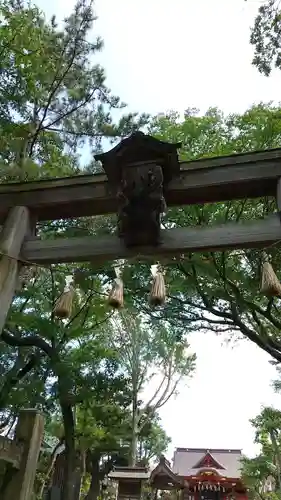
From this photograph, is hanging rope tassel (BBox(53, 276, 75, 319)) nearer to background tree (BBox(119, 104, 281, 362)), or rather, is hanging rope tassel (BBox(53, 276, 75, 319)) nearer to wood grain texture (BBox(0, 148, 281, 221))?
wood grain texture (BBox(0, 148, 281, 221))

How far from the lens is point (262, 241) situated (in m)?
3.61

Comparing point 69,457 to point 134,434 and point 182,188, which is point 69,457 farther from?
point 182,188

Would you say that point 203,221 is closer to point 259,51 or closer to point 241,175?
point 259,51

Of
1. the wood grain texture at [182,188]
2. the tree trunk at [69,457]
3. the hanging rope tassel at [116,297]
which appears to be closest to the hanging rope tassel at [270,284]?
the wood grain texture at [182,188]

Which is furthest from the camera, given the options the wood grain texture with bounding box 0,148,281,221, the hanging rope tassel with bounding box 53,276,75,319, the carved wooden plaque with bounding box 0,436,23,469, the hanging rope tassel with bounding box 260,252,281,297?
the carved wooden plaque with bounding box 0,436,23,469

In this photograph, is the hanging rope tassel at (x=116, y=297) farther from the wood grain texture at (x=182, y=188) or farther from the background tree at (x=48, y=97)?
the background tree at (x=48, y=97)

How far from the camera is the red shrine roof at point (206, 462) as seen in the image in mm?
26797

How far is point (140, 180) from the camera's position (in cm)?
392

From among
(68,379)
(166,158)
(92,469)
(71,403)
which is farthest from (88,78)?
(92,469)

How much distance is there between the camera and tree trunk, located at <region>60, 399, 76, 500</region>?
10852mm

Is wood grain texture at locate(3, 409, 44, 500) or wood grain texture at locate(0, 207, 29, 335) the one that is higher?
wood grain texture at locate(0, 207, 29, 335)

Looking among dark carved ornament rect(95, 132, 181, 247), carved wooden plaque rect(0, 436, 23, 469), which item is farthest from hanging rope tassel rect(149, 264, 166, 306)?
carved wooden plaque rect(0, 436, 23, 469)

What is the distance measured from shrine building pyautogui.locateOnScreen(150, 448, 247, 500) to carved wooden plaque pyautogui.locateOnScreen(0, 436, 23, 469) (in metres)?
17.7

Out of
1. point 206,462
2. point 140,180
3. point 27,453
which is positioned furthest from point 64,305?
point 206,462
